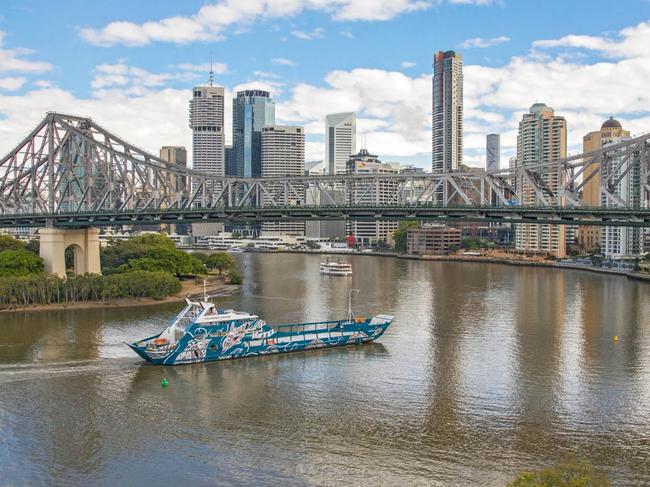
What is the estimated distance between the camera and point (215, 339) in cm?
2292

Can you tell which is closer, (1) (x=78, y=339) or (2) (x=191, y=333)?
(2) (x=191, y=333)

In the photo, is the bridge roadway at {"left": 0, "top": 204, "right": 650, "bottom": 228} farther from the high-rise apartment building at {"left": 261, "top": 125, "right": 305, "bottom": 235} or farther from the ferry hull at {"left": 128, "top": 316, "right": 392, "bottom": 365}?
the high-rise apartment building at {"left": 261, "top": 125, "right": 305, "bottom": 235}

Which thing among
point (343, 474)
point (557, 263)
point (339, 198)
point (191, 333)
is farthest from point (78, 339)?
point (339, 198)

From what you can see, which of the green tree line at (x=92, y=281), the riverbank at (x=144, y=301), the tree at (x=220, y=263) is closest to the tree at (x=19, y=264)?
the green tree line at (x=92, y=281)

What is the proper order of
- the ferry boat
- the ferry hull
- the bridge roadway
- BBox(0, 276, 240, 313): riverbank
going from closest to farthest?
the ferry hull → BBox(0, 276, 240, 313): riverbank → the bridge roadway → the ferry boat

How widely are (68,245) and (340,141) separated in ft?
503

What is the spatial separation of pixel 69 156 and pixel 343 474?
36291 mm

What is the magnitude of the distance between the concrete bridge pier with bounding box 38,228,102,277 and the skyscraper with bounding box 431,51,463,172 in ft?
437

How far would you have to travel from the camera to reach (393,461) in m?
14.6

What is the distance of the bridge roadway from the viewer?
33719 millimetres

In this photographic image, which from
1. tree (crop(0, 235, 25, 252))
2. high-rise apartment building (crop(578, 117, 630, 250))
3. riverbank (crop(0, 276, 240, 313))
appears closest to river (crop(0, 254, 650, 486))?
riverbank (crop(0, 276, 240, 313))

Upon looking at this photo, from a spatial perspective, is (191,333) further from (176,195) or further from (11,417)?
(176,195)

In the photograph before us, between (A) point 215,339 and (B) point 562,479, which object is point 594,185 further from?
(B) point 562,479

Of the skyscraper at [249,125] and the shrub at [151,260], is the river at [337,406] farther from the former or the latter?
the skyscraper at [249,125]
